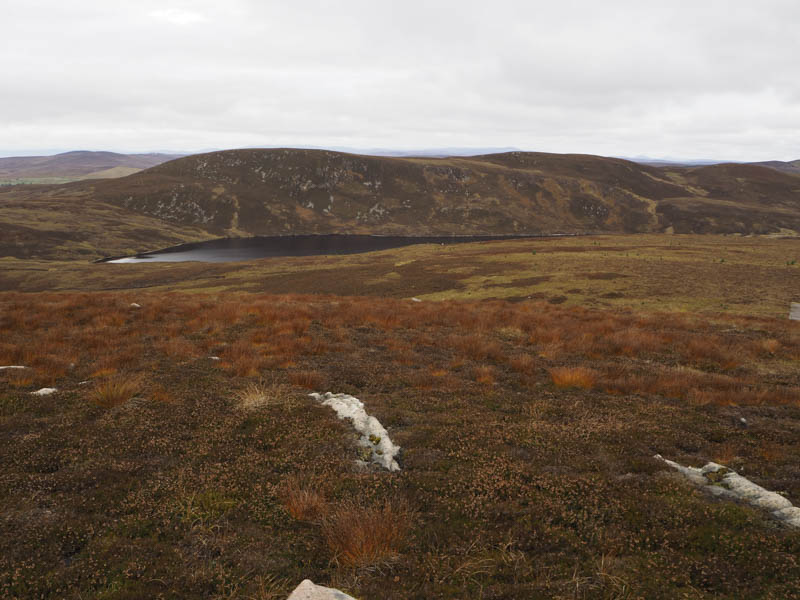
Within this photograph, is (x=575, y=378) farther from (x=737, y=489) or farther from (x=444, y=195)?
(x=444, y=195)

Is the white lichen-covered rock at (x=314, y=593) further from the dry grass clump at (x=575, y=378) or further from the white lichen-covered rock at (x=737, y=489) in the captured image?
the dry grass clump at (x=575, y=378)

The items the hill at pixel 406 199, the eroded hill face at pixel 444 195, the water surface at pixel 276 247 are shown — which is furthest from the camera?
the eroded hill face at pixel 444 195

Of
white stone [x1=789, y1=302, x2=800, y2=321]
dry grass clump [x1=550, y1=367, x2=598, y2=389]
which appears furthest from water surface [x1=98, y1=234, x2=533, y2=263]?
dry grass clump [x1=550, y1=367, x2=598, y2=389]

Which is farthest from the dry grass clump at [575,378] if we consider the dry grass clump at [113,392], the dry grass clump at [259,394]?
the dry grass clump at [113,392]

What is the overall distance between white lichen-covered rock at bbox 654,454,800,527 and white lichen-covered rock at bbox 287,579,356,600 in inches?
235

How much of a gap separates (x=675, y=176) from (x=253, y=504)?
244907mm

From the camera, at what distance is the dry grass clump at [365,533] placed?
4863mm

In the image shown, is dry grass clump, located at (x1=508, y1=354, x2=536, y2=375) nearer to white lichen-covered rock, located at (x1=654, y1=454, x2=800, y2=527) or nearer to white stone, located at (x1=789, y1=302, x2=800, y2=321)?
white lichen-covered rock, located at (x1=654, y1=454, x2=800, y2=527)

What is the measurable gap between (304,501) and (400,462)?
6.91 ft

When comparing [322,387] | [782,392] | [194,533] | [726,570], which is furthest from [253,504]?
[782,392]

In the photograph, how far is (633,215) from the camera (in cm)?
15338

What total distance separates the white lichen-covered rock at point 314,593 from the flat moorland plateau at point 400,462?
37 cm

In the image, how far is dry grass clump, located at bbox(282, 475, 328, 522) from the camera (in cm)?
560

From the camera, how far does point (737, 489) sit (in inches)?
246
